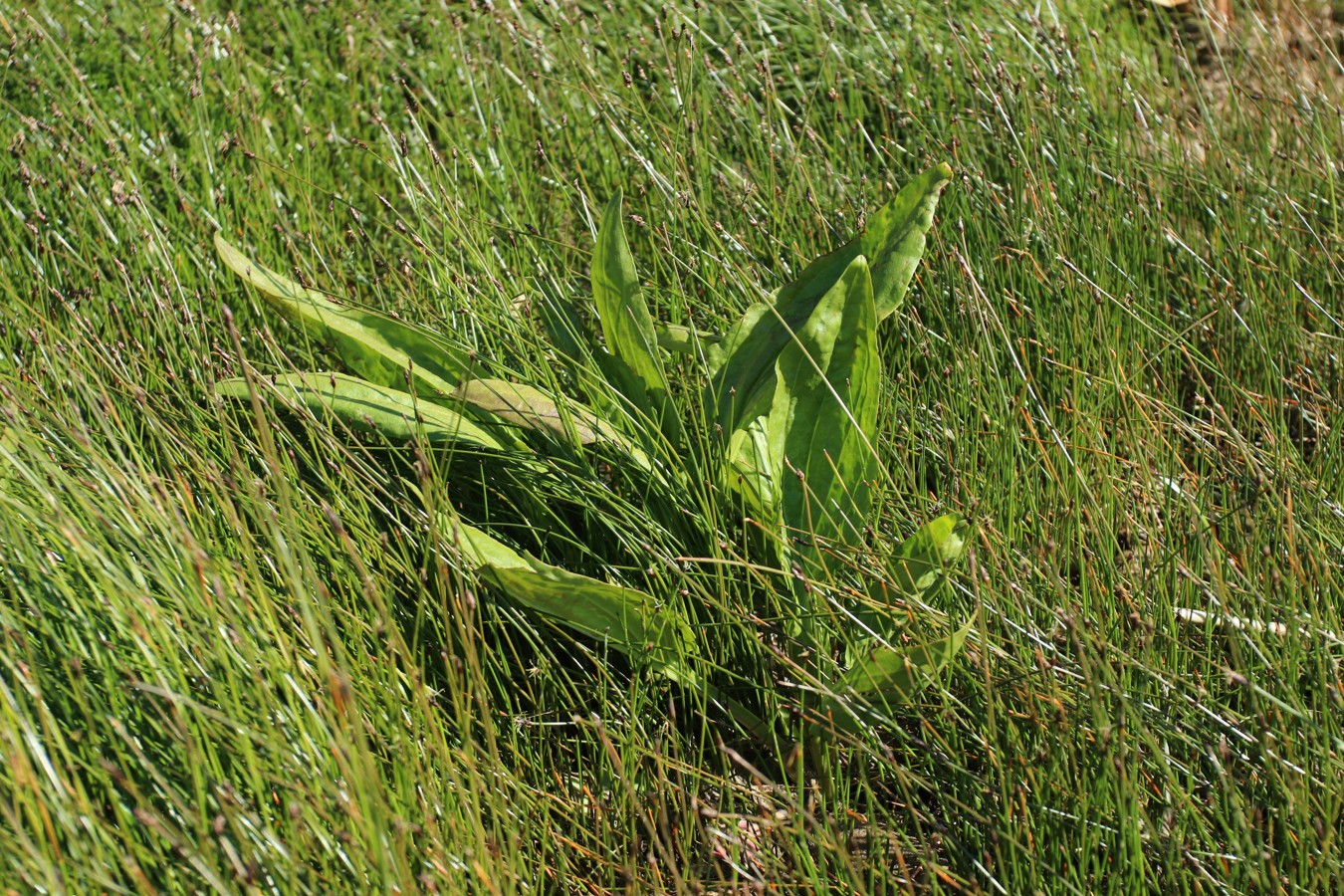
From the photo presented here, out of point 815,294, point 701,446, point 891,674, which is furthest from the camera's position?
point 815,294

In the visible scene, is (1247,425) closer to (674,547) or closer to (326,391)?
(674,547)

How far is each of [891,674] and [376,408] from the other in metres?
0.74

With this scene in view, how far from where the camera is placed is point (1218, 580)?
1.09 meters

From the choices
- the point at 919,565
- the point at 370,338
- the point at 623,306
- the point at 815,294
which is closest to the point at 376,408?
the point at 370,338

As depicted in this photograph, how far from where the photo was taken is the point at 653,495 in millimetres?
1570

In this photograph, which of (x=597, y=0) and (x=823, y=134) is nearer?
(x=823, y=134)

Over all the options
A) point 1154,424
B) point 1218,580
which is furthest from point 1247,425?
point 1218,580

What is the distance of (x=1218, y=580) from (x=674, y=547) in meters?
0.67

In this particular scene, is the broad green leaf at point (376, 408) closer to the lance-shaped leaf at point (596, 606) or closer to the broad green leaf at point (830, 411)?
the lance-shaped leaf at point (596, 606)

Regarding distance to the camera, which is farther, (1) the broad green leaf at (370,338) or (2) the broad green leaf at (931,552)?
(1) the broad green leaf at (370,338)

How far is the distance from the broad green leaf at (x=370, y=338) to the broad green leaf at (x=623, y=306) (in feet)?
0.67

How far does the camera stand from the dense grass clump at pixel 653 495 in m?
1.11

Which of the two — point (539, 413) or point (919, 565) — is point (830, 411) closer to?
point (919, 565)

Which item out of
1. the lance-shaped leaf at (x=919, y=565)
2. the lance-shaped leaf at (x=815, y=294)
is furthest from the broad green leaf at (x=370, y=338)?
the lance-shaped leaf at (x=919, y=565)
